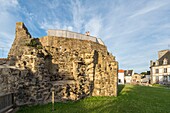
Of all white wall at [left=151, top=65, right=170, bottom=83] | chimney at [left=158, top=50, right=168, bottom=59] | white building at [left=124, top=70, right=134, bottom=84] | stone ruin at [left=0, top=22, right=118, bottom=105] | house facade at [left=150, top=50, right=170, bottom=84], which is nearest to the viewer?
stone ruin at [left=0, top=22, right=118, bottom=105]

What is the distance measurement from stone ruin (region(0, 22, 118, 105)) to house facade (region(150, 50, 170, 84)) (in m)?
39.1

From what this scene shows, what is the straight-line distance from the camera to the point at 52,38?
58.4 ft

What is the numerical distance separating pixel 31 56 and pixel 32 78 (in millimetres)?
1618

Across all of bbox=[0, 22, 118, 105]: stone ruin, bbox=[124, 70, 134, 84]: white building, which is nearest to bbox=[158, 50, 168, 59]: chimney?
bbox=[124, 70, 134, 84]: white building

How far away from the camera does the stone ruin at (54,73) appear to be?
8883 mm

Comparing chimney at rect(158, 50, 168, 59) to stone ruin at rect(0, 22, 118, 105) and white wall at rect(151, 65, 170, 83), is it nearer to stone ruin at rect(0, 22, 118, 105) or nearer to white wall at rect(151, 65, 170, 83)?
white wall at rect(151, 65, 170, 83)

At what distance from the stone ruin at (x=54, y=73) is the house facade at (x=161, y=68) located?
39150mm

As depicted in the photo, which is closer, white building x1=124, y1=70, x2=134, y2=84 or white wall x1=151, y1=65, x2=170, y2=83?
white wall x1=151, y1=65, x2=170, y2=83

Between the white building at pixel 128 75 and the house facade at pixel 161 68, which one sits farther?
the white building at pixel 128 75

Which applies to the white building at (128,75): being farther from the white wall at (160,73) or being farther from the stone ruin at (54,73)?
the stone ruin at (54,73)

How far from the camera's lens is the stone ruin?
8883 millimetres

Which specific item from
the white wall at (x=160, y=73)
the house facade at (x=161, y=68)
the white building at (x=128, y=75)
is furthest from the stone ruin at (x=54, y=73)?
the white building at (x=128, y=75)

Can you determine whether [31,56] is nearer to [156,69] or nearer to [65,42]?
[65,42]

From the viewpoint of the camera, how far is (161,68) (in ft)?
154
